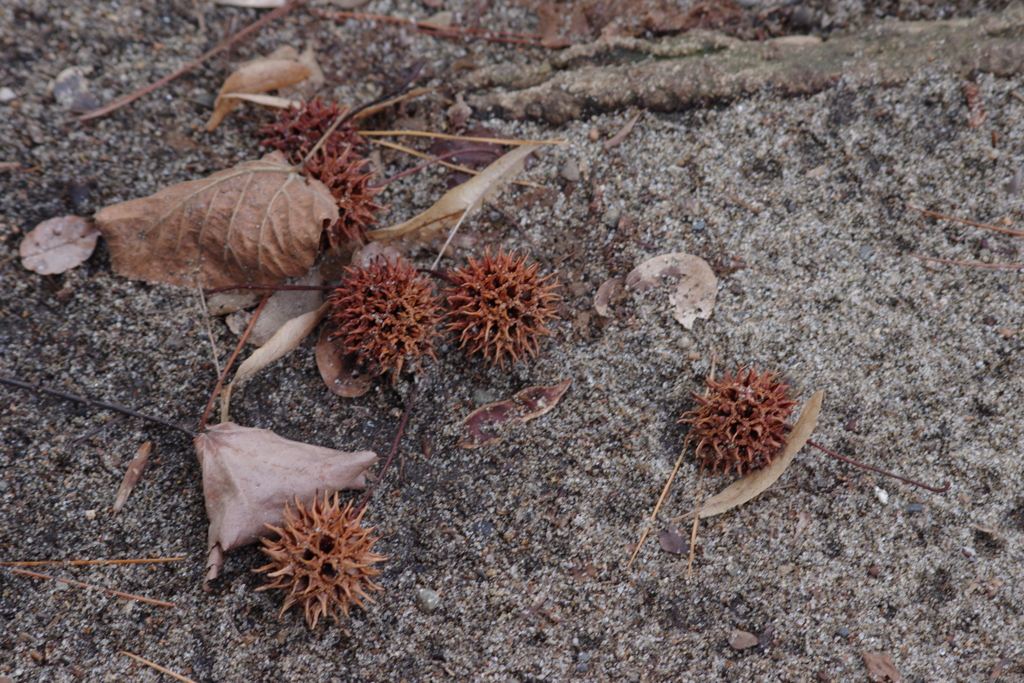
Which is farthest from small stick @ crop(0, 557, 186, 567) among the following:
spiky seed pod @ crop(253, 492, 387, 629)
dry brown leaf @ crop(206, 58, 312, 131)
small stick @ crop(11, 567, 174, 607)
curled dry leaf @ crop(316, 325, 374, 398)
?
dry brown leaf @ crop(206, 58, 312, 131)

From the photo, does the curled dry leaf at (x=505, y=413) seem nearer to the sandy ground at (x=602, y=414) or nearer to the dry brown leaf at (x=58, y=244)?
the sandy ground at (x=602, y=414)

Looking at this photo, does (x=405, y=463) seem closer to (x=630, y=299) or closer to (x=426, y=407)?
(x=426, y=407)

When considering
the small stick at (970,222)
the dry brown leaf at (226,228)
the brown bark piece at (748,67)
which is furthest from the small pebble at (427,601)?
the small stick at (970,222)

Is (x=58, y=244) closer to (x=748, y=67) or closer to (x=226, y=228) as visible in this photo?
(x=226, y=228)

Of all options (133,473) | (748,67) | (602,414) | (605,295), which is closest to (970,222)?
(748,67)

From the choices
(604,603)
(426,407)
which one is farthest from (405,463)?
(604,603)

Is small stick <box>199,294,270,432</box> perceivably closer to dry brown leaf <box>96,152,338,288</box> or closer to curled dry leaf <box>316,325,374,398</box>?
dry brown leaf <box>96,152,338,288</box>
